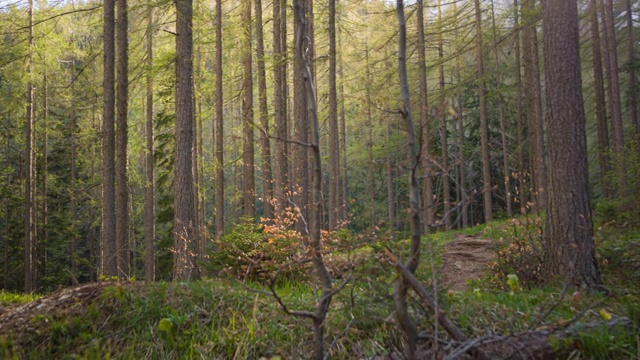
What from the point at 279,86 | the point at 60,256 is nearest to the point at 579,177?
the point at 279,86

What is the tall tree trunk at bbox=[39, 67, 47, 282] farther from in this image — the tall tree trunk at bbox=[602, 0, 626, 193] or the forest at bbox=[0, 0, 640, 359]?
the tall tree trunk at bbox=[602, 0, 626, 193]

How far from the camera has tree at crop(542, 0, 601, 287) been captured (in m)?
5.40

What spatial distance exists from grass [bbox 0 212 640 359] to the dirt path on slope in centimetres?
346

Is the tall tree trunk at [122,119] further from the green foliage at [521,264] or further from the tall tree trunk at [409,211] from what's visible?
the tall tree trunk at [409,211]

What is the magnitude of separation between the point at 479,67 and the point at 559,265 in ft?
43.1

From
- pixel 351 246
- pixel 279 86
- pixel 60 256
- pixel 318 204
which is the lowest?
pixel 60 256

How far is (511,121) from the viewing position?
22.5 metres

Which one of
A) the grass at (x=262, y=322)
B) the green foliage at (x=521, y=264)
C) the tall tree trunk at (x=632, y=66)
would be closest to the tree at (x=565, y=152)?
the green foliage at (x=521, y=264)

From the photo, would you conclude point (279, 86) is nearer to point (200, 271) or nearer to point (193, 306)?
point (200, 271)

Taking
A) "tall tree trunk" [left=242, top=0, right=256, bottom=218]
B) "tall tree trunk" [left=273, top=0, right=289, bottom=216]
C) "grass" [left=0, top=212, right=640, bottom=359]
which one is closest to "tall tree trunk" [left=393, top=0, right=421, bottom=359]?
"grass" [left=0, top=212, right=640, bottom=359]

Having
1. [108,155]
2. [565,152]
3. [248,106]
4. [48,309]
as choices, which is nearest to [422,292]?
[48,309]

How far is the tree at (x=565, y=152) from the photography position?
540 cm

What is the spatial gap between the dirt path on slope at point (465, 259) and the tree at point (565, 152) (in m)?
1.88

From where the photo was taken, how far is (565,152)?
18.1 ft
